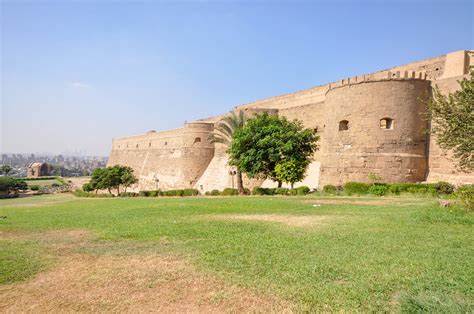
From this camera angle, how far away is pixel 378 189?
44.8 feet

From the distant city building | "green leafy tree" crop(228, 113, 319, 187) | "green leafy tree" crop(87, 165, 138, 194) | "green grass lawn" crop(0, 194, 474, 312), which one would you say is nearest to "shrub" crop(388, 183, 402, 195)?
"green grass lawn" crop(0, 194, 474, 312)

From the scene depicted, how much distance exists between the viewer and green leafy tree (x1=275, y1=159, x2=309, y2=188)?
17.0 metres

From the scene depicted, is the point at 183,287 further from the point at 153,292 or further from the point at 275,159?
the point at 275,159

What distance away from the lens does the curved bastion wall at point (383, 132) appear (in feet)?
49.3

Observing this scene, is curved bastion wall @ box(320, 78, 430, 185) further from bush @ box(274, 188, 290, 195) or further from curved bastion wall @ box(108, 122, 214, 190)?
curved bastion wall @ box(108, 122, 214, 190)

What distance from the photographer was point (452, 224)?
6.82 metres

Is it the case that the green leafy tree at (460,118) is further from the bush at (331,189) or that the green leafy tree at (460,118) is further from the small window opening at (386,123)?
the small window opening at (386,123)

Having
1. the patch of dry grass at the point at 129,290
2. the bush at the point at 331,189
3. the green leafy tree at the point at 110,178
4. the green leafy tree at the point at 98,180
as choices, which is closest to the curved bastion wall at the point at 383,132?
the bush at the point at 331,189

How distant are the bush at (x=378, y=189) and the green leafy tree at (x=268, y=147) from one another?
432 cm

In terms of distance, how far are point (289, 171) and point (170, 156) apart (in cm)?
1882

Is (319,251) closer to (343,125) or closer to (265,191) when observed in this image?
(265,191)

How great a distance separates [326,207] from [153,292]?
23.7 feet

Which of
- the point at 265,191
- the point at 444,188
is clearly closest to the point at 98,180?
the point at 265,191

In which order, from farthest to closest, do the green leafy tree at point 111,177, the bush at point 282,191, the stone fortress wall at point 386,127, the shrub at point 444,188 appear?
the green leafy tree at point 111,177, the bush at point 282,191, the stone fortress wall at point 386,127, the shrub at point 444,188
